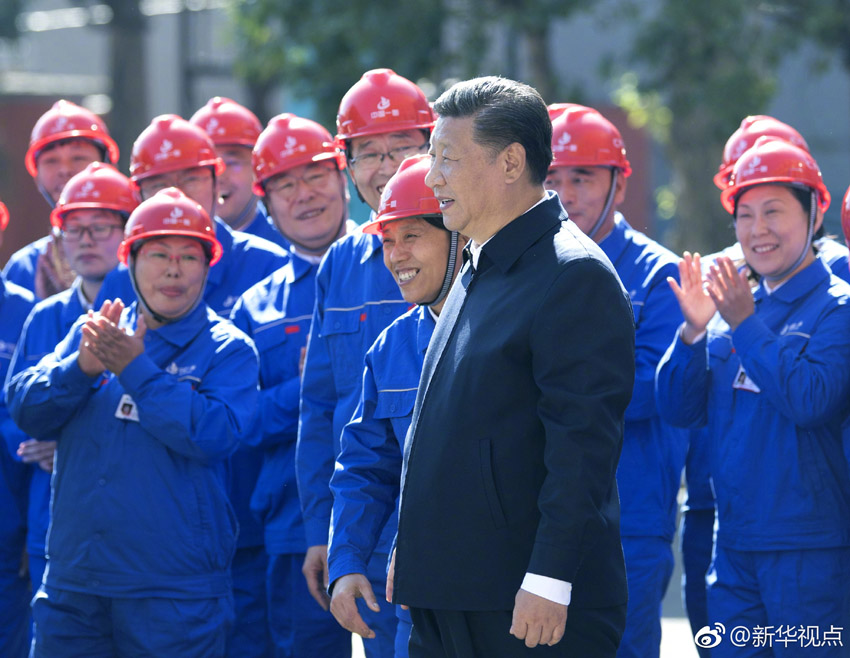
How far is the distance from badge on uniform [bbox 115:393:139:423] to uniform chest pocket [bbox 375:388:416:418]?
1.14 meters

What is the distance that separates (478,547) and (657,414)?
217cm

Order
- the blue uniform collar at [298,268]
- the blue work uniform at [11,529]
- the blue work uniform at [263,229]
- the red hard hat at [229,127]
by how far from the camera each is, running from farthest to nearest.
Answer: the red hard hat at [229,127] < the blue work uniform at [263,229] < the blue work uniform at [11,529] < the blue uniform collar at [298,268]

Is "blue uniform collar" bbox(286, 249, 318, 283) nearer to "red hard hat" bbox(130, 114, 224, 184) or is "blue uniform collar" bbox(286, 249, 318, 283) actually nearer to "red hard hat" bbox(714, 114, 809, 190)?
"red hard hat" bbox(130, 114, 224, 184)

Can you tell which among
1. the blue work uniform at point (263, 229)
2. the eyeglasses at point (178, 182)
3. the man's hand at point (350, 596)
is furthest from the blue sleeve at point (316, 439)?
the blue work uniform at point (263, 229)

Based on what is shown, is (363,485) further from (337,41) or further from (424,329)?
(337,41)

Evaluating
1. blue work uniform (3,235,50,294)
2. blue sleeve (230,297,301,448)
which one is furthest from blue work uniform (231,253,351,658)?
blue work uniform (3,235,50,294)

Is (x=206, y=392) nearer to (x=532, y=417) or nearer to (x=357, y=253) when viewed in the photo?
(x=357, y=253)

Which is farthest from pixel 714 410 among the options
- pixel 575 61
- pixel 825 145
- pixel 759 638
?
pixel 575 61

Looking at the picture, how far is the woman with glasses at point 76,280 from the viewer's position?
229 inches

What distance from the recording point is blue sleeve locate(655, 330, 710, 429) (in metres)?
4.88

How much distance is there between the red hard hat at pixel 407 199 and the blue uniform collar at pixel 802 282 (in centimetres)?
144

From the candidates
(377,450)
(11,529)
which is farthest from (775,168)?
(11,529)

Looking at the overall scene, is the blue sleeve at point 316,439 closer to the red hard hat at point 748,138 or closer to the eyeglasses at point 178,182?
the eyeglasses at point 178,182

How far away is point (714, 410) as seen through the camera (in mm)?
4977
